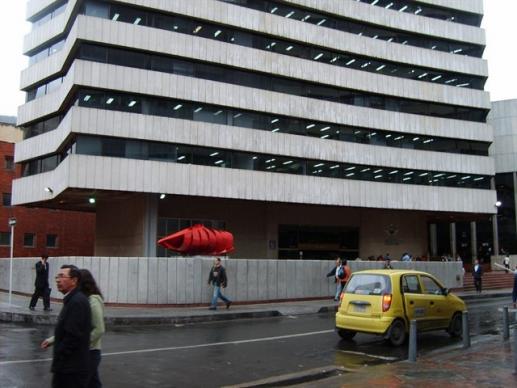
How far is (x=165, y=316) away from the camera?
57.3ft

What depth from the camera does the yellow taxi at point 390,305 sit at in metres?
12.2

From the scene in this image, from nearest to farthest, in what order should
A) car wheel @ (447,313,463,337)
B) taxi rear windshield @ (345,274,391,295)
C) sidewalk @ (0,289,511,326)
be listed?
taxi rear windshield @ (345,274,391,295), car wheel @ (447,313,463,337), sidewalk @ (0,289,511,326)

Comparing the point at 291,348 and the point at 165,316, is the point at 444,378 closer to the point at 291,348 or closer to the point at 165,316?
the point at 291,348

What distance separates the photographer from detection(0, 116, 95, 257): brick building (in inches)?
1938

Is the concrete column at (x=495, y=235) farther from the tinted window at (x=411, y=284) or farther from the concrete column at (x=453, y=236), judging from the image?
the tinted window at (x=411, y=284)

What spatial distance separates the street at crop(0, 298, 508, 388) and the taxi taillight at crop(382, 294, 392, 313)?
0.85 meters

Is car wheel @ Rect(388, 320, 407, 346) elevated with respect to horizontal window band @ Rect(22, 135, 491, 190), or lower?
lower

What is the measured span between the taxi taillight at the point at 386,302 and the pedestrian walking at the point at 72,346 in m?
8.37

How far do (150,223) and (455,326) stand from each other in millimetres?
19441

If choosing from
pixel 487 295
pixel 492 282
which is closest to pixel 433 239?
pixel 492 282

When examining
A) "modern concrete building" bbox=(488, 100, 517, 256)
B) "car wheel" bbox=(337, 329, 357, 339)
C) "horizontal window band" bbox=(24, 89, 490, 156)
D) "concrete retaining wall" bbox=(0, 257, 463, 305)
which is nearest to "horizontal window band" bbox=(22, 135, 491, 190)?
"horizontal window band" bbox=(24, 89, 490, 156)

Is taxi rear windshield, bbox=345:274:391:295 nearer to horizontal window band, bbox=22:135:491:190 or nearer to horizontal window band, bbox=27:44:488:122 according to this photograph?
horizontal window band, bbox=22:135:491:190

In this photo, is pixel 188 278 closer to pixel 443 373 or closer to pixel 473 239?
pixel 443 373

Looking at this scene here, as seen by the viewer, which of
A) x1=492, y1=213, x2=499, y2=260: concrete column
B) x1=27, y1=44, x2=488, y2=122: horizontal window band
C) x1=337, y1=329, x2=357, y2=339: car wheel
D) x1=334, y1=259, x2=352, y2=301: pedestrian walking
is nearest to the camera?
x1=337, y1=329, x2=357, y2=339: car wheel
